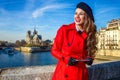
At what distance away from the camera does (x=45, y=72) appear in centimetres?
436

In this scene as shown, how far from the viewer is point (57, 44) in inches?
125

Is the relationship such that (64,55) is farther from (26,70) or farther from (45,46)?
(45,46)

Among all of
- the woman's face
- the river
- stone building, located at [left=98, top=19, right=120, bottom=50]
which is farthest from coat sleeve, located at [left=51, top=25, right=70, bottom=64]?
stone building, located at [left=98, top=19, right=120, bottom=50]

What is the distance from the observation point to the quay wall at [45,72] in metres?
4.12

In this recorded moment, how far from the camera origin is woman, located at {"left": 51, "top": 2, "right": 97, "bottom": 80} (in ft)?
10.2

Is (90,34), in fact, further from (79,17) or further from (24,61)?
(24,61)

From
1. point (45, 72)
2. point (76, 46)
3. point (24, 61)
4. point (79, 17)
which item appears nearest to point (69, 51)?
point (76, 46)

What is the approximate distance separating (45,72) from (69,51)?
1.33 meters

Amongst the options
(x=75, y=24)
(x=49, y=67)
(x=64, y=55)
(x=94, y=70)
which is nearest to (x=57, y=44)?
(x=64, y=55)

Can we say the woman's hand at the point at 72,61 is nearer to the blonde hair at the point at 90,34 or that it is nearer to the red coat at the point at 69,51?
the red coat at the point at 69,51

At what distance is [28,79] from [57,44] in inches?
51.3

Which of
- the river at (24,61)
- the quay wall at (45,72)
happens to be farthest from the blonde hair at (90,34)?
the river at (24,61)

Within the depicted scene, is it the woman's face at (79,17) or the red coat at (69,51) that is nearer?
the red coat at (69,51)

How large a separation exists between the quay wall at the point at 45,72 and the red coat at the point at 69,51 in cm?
111
